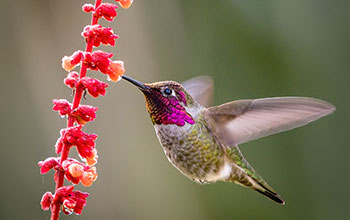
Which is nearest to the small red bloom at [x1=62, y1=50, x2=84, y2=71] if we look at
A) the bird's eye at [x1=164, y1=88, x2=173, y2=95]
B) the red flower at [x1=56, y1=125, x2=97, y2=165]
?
the red flower at [x1=56, y1=125, x2=97, y2=165]

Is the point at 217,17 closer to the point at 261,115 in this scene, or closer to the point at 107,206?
the point at 107,206

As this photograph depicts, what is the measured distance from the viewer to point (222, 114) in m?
3.03

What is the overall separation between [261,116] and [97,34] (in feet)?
4.64

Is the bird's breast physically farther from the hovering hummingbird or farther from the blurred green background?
the blurred green background

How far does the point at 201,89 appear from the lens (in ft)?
11.5

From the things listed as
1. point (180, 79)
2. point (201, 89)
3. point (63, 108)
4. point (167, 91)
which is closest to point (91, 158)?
point (63, 108)

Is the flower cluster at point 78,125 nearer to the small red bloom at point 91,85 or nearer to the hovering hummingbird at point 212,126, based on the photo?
the small red bloom at point 91,85

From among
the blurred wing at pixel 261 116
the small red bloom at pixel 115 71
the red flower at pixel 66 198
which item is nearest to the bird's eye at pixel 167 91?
the blurred wing at pixel 261 116

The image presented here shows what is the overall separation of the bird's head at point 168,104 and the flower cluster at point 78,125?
106 centimetres

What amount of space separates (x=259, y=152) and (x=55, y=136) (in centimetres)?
227

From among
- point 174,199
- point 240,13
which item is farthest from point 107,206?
point 240,13

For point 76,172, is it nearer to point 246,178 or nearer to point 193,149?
point 193,149

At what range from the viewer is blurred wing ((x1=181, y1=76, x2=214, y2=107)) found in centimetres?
350

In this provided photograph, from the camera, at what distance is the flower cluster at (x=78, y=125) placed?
1566 millimetres
